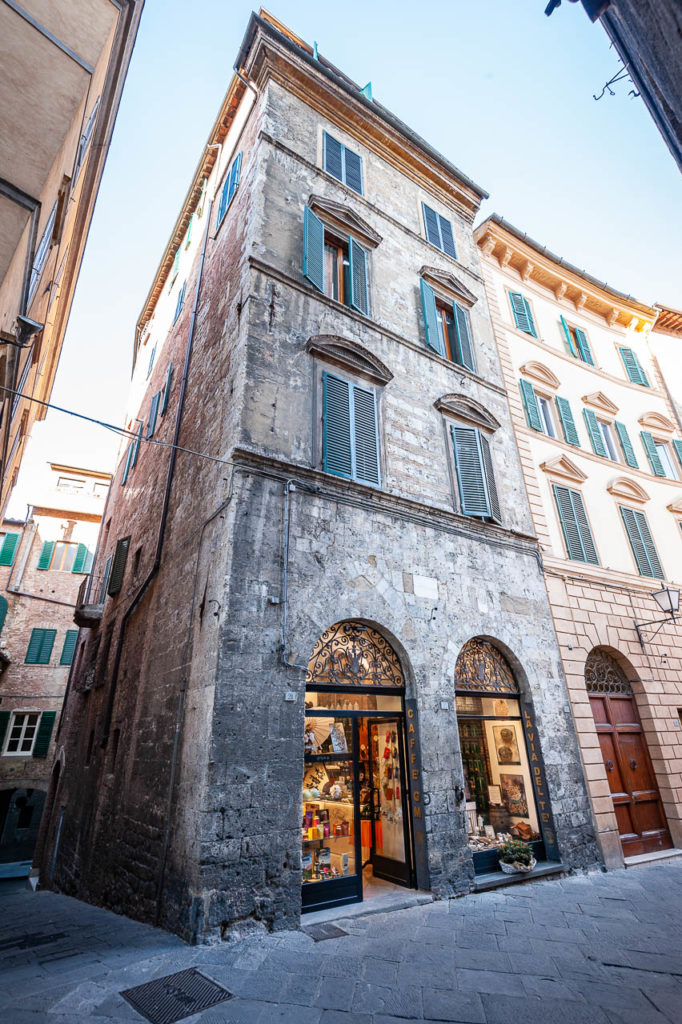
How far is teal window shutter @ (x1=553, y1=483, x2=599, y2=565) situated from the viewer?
10305mm

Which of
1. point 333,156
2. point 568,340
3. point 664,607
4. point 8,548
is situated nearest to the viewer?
point 664,607

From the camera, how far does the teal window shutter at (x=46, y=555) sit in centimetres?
2111

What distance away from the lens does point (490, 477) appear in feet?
30.9

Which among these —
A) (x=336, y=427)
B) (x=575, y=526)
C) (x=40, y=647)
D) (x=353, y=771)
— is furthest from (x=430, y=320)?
(x=40, y=647)

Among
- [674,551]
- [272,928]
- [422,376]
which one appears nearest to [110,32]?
[422,376]

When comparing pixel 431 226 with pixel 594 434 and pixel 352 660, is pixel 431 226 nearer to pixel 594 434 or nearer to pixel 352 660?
pixel 594 434

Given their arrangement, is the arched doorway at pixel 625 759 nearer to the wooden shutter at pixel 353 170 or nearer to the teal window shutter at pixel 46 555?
the wooden shutter at pixel 353 170

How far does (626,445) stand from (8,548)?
2236cm

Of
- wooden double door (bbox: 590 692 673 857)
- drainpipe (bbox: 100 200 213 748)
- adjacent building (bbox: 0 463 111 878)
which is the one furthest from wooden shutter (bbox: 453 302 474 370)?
adjacent building (bbox: 0 463 111 878)

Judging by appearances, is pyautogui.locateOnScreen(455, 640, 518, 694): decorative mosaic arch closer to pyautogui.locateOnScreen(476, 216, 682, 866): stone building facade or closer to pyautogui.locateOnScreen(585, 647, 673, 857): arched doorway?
pyautogui.locateOnScreen(476, 216, 682, 866): stone building facade

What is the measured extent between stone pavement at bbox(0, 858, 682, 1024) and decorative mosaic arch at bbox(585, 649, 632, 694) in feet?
12.7

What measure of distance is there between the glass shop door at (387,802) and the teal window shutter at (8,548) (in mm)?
19354

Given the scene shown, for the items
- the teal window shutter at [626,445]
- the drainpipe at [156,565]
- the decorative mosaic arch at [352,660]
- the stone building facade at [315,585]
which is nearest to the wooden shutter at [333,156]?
the stone building facade at [315,585]

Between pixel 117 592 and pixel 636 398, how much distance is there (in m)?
14.2
